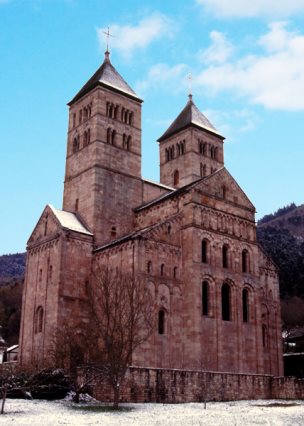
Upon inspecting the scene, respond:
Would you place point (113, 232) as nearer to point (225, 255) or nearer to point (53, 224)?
point (53, 224)

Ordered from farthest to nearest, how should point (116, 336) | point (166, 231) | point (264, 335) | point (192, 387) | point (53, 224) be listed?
1. point (264, 335)
2. point (53, 224)
3. point (166, 231)
4. point (192, 387)
5. point (116, 336)

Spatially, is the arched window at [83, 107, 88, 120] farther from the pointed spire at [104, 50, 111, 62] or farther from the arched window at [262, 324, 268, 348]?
the arched window at [262, 324, 268, 348]

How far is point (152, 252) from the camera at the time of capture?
4300 cm

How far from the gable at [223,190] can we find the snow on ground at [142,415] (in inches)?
869

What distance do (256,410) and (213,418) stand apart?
15.1 feet

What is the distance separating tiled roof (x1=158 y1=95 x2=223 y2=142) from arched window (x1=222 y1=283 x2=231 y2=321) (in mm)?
25364

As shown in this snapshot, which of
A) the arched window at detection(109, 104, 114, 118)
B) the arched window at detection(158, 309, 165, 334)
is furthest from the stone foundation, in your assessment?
the arched window at detection(109, 104, 114, 118)

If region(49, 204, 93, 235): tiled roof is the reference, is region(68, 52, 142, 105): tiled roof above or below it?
above

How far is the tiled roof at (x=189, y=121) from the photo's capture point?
66.3 meters

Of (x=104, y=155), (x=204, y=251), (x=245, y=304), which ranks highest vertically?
(x=104, y=155)

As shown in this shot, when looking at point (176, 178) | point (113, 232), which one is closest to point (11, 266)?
point (176, 178)

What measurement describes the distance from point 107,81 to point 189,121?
1348 cm

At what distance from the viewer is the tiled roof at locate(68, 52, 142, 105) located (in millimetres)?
55844

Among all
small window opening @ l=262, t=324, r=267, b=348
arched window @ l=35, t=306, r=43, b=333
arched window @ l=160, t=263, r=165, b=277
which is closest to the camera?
arched window @ l=160, t=263, r=165, b=277
